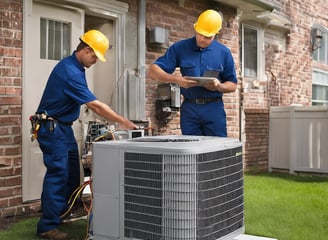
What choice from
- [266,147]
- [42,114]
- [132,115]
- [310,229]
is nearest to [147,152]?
[42,114]

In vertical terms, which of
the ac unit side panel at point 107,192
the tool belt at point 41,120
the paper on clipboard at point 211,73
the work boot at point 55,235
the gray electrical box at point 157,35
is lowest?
the work boot at point 55,235

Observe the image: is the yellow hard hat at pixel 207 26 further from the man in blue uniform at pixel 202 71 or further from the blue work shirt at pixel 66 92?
the blue work shirt at pixel 66 92

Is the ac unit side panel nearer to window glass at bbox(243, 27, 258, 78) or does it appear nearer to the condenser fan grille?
the condenser fan grille

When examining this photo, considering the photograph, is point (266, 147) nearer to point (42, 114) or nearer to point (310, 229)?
point (310, 229)

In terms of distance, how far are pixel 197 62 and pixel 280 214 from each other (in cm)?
204

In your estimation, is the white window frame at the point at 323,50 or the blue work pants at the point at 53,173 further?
the white window frame at the point at 323,50

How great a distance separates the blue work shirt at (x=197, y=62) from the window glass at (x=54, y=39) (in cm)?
155

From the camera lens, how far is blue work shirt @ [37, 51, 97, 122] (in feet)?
13.3

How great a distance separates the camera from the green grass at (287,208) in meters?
4.58

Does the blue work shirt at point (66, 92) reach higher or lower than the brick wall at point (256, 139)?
higher

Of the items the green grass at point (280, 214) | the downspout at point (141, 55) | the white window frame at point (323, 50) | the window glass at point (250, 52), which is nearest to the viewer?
the green grass at point (280, 214)

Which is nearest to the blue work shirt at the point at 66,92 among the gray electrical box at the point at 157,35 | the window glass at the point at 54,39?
the window glass at the point at 54,39

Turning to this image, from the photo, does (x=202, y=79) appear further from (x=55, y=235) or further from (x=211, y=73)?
(x=55, y=235)

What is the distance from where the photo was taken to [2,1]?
490cm
